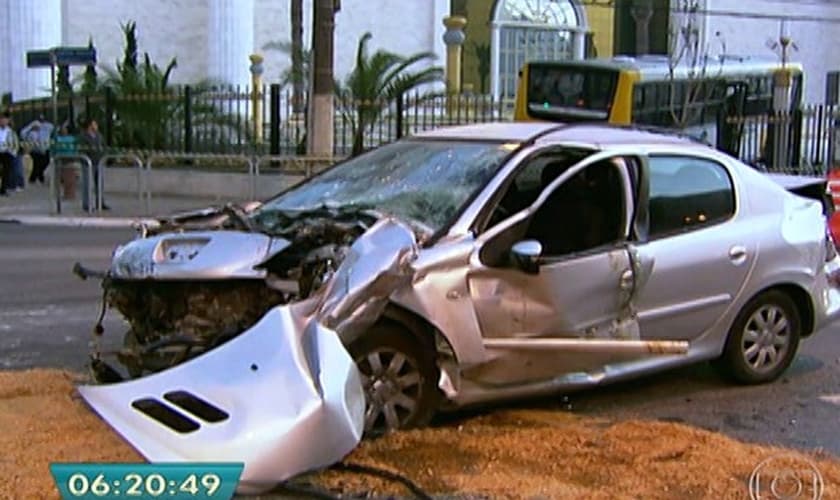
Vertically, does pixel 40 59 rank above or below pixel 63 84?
above

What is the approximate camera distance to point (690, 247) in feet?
21.4

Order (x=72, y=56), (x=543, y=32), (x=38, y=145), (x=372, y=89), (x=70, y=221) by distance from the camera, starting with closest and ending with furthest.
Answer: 1. (x=70, y=221)
2. (x=72, y=56)
3. (x=372, y=89)
4. (x=38, y=145)
5. (x=543, y=32)

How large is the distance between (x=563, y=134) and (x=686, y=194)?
895 mm

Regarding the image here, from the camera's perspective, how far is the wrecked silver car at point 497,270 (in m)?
5.41

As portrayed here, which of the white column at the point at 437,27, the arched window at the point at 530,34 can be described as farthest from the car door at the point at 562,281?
the arched window at the point at 530,34

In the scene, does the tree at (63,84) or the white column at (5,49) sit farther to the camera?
the white column at (5,49)

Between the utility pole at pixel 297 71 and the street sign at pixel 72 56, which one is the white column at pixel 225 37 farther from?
the street sign at pixel 72 56

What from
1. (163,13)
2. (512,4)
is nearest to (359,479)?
(163,13)

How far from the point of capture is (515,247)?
225 inches

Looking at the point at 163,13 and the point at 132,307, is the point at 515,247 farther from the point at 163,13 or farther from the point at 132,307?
the point at 163,13

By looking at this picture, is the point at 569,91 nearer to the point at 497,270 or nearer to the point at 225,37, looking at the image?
the point at 225,37

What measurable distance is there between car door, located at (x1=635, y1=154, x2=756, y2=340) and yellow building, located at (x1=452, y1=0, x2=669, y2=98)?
3097cm

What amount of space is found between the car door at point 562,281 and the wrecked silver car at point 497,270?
10 millimetres

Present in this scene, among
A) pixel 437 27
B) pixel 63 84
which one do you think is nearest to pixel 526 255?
pixel 63 84
